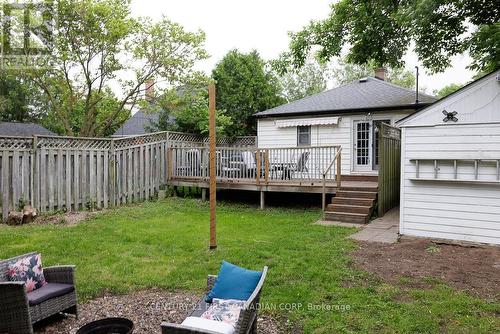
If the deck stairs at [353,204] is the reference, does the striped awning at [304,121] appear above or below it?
above

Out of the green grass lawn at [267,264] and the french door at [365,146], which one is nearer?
the green grass lawn at [267,264]

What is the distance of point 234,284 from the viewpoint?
11.4 ft

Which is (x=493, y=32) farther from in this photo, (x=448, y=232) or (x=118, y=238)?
(x=118, y=238)

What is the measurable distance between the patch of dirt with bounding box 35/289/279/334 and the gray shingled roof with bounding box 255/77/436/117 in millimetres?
9700

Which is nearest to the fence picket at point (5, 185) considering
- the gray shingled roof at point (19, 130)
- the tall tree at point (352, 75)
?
the gray shingled roof at point (19, 130)

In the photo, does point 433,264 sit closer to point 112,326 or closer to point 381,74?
point 112,326

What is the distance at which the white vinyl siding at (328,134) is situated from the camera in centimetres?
1274

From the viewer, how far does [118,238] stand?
712 cm

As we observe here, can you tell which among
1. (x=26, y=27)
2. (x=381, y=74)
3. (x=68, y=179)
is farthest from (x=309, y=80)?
(x=68, y=179)

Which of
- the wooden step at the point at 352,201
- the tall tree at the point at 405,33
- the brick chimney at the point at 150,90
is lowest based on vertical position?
the wooden step at the point at 352,201

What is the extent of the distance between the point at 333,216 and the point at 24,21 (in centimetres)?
1167

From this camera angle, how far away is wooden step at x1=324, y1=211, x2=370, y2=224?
8737 mm

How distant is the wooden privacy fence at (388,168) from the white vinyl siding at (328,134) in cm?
229

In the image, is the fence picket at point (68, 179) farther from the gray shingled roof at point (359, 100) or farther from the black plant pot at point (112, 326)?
the gray shingled roof at point (359, 100)
